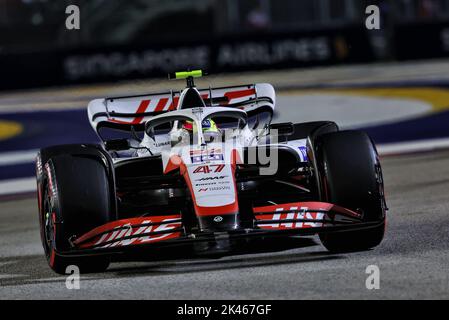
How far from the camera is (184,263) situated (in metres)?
6.79

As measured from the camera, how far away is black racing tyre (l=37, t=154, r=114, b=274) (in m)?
6.49

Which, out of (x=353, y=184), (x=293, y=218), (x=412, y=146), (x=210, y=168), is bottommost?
(x=412, y=146)

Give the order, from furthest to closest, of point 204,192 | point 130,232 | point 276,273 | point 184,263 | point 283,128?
point 283,128 → point 184,263 → point 204,192 → point 130,232 → point 276,273

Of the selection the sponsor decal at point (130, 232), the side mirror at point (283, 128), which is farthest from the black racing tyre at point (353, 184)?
the sponsor decal at point (130, 232)

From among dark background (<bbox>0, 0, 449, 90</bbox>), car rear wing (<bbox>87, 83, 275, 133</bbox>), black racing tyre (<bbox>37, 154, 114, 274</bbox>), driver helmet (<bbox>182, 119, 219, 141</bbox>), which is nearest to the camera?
black racing tyre (<bbox>37, 154, 114, 274</bbox>)

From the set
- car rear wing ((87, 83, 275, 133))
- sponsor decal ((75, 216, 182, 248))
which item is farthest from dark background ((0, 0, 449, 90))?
sponsor decal ((75, 216, 182, 248))

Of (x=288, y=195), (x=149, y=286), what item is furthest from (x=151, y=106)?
(x=149, y=286)

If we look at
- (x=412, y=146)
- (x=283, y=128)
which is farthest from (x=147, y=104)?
(x=412, y=146)

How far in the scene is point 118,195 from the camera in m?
7.48

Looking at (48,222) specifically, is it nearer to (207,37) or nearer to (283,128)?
(283,128)

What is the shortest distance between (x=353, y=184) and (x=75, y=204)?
1686mm

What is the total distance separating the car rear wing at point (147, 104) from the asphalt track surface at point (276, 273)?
1.08 m

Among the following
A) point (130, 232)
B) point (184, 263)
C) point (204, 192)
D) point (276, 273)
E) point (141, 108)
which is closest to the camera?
point (276, 273)

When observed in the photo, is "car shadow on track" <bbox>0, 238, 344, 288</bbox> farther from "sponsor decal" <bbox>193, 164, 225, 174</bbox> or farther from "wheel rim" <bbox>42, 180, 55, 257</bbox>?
"sponsor decal" <bbox>193, 164, 225, 174</bbox>
